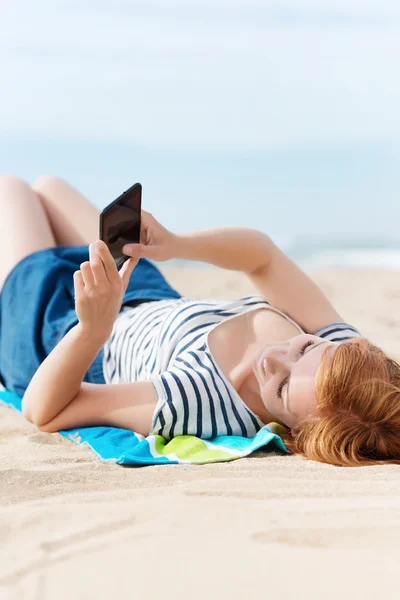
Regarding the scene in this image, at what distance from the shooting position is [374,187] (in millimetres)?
18094

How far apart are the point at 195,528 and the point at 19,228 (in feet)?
7.30

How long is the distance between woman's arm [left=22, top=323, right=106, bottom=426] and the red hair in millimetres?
744

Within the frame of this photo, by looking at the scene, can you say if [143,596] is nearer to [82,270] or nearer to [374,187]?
[82,270]

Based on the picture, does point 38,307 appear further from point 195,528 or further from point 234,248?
point 195,528

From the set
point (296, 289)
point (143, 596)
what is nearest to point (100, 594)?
point (143, 596)

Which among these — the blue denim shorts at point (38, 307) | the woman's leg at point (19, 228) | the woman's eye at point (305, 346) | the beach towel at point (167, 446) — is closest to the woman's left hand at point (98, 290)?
the beach towel at point (167, 446)

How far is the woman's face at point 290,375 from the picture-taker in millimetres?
2305

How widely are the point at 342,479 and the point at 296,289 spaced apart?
103 cm

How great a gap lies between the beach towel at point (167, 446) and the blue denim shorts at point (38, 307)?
74cm

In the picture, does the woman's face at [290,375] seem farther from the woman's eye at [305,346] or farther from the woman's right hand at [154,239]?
the woman's right hand at [154,239]

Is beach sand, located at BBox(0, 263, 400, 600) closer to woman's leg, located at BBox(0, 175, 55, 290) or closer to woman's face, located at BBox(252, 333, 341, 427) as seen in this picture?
woman's face, located at BBox(252, 333, 341, 427)

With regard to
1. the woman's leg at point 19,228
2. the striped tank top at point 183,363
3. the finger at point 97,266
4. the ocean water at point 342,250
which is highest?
the finger at point 97,266

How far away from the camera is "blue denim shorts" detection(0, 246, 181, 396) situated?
3125 mm

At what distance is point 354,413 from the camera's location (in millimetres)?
2227
